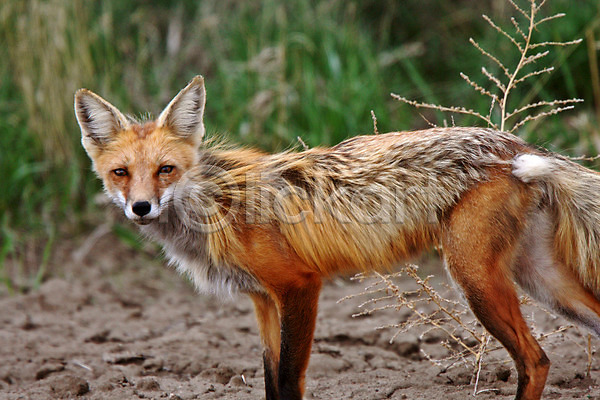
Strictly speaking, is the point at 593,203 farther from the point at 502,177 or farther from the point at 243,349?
the point at 243,349

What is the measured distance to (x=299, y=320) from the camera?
3.49 metres

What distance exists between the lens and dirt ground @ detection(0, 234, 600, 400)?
3.99m

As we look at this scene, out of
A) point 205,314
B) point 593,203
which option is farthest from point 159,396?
point 593,203

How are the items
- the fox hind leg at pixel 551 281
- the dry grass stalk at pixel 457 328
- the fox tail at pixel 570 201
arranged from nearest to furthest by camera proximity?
the fox tail at pixel 570 201 → the fox hind leg at pixel 551 281 → the dry grass stalk at pixel 457 328

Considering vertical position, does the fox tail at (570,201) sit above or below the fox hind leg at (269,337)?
above

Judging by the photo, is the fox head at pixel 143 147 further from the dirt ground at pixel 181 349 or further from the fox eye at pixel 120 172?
the dirt ground at pixel 181 349

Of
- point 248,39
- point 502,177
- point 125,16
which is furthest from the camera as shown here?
point 125,16

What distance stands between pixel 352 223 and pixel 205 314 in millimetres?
2621

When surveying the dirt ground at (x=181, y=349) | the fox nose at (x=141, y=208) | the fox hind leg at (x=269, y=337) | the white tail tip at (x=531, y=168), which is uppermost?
the fox nose at (x=141, y=208)

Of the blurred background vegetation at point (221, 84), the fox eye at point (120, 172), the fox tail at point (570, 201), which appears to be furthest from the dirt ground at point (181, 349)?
the fox eye at point (120, 172)

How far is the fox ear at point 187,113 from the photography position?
3761 mm

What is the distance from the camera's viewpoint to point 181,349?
4.84 metres

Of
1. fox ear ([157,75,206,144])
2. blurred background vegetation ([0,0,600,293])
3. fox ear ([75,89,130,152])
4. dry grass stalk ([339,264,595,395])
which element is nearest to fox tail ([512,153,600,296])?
dry grass stalk ([339,264,595,395])

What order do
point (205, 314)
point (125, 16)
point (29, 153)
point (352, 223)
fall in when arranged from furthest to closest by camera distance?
point (125, 16)
point (29, 153)
point (205, 314)
point (352, 223)
